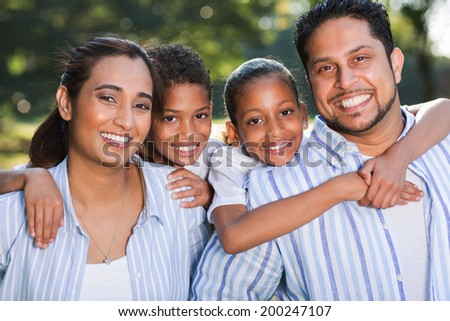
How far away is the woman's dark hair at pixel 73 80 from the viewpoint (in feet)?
8.91

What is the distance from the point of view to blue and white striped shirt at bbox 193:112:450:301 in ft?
8.43

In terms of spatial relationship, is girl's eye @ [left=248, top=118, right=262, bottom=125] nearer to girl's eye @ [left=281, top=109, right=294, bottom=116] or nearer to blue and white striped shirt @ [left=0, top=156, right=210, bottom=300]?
girl's eye @ [left=281, top=109, right=294, bottom=116]

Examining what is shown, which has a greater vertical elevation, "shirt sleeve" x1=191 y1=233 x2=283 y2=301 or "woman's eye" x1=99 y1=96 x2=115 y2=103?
"woman's eye" x1=99 y1=96 x2=115 y2=103

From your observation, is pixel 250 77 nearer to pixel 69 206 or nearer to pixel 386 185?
pixel 386 185

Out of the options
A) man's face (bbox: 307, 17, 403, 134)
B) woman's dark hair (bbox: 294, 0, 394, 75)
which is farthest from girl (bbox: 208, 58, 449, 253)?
woman's dark hair (bbox: 294, 0, 394, 75)

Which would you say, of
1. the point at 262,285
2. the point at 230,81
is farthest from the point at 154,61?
the point at 262,285

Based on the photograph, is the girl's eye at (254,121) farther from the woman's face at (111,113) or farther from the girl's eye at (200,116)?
the woman's face at (111,113)

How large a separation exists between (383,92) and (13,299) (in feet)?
6.31

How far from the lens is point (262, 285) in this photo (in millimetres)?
2762

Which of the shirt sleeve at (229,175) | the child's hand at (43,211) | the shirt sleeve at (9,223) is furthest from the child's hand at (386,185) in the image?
the shirt sleeve at (9,223)

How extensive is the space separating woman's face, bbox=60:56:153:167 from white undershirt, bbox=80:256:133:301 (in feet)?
1.54

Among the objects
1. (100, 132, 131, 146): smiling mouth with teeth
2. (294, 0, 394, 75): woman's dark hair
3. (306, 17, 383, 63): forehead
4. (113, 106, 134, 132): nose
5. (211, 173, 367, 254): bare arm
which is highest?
(294, 0, 394, 75): woman's dark hair
